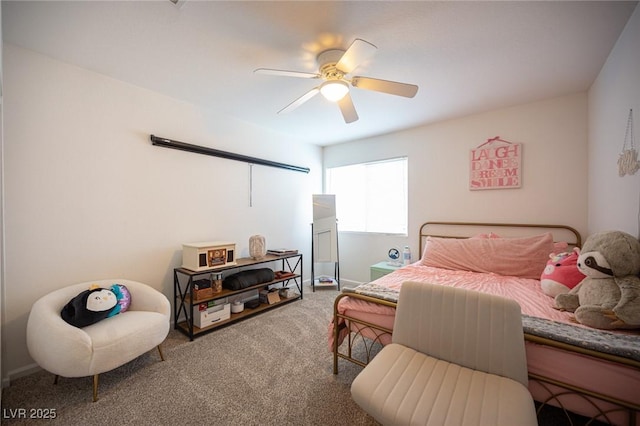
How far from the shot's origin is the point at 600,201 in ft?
7.28

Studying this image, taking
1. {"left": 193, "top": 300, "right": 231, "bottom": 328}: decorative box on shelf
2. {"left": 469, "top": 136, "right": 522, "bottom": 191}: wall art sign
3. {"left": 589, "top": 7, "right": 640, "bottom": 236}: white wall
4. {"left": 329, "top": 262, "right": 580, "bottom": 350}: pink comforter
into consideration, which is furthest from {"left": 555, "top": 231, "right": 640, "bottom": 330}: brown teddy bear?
{"left": 193, "top": 300, "right": 231, "bottom": 328}: decorative box on shelf

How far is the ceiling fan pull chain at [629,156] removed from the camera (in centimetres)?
161

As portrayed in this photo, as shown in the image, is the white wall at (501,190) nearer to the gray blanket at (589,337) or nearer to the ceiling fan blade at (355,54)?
the gray blanket at (589,337)

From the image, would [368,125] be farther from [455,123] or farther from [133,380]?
[133,380]

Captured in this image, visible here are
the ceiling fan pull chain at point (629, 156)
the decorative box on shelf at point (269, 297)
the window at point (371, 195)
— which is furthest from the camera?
the window at point (371, 195)

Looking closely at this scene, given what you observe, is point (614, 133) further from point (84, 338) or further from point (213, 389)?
point (84, 338)

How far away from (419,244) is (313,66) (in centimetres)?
267

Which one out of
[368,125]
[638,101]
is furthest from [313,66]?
[638,101]

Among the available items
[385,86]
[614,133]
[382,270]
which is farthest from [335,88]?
[382,270]

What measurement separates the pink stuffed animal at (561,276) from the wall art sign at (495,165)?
1153mm

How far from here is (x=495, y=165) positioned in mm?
3023

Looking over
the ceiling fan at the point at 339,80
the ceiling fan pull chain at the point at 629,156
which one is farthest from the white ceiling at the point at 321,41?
the ceiling fan pull chain at the point at 629,156

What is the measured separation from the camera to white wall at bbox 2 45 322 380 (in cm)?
190

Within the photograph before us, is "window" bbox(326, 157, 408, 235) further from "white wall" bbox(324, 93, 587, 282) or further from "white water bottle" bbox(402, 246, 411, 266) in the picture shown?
"white water bottle" bbox(402, 246, 411, 266)
